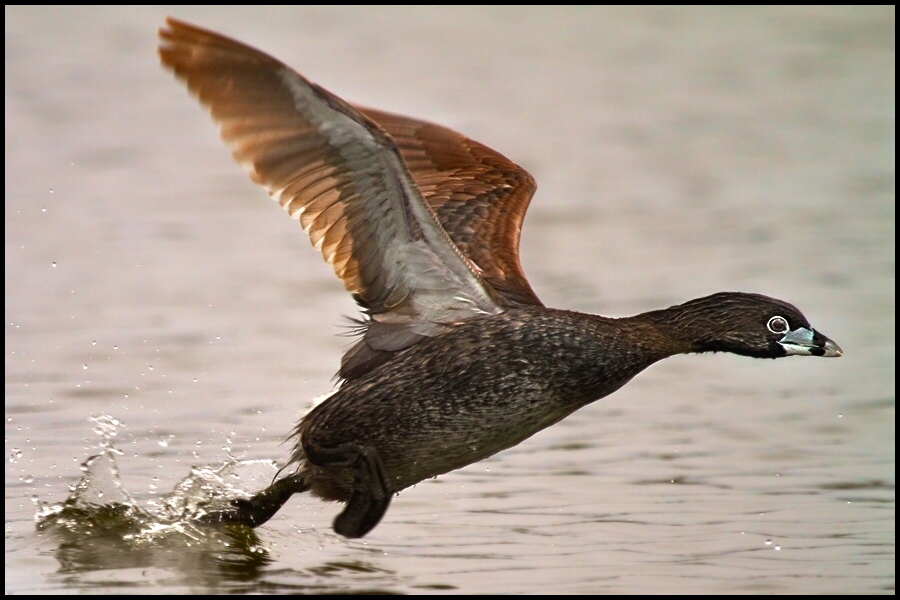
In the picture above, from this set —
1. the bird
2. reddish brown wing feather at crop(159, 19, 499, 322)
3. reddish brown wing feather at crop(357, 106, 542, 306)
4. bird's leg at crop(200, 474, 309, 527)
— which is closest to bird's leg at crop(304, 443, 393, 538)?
the bird

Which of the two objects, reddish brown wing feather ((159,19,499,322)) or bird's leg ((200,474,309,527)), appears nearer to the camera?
reddish brown wing feather ((159,19,499,322))

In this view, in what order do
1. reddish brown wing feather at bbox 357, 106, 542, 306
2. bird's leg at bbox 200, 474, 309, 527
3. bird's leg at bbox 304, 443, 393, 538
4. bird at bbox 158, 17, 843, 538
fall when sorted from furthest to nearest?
reddish brown wing feather at bbox 357, 106, 542, 306 → bird's leg at bbox 200, 474, 309, 527 → bird's leg at bbox 304, 443, 393, 538 → bird at bbox 158, 17, 843, 538

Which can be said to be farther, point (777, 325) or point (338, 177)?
point (777, 325)

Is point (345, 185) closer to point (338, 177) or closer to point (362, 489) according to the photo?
point (338, 177)

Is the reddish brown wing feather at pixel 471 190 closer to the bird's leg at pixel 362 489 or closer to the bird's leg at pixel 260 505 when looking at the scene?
the bird's leg at pixel 362 489

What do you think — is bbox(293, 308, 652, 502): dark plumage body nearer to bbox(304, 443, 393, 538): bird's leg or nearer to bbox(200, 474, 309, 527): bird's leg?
bbox(304, 443, 393, 538): bird's leg

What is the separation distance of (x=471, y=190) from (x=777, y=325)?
70.1 inches

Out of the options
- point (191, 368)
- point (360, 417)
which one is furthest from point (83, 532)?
point (191, 368)

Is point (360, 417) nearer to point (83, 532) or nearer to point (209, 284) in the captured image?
point (83, 532)

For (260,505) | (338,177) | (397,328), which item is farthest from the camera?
(260,505)

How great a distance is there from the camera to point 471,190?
8.28m

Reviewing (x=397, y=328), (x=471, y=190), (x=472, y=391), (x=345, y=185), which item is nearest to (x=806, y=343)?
(x=472, y=391)

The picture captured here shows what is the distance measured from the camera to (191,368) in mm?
9484

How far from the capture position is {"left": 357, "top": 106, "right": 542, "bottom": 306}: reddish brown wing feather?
7832 mm
